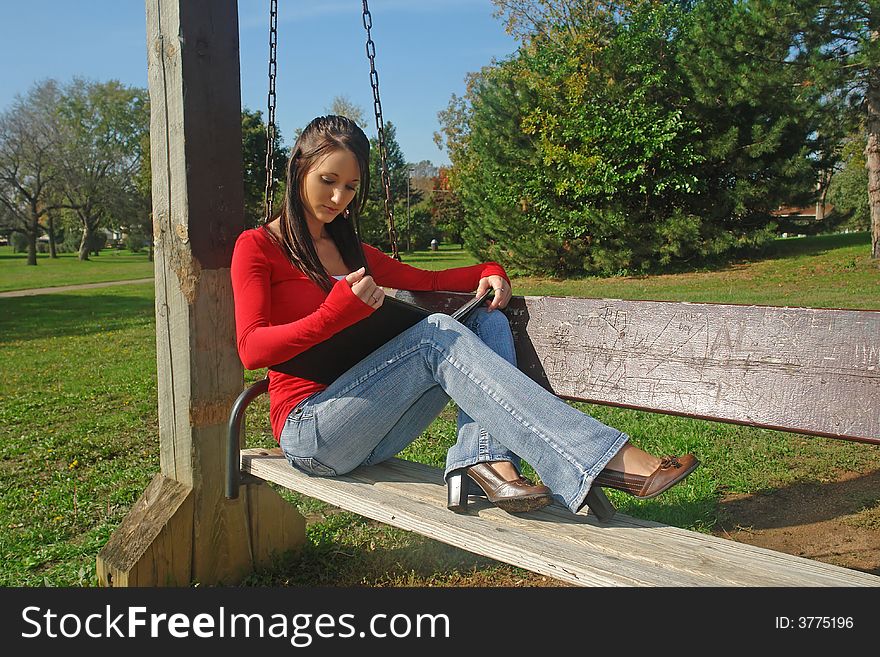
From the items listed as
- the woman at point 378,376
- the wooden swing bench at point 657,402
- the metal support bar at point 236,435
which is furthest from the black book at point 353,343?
the wooden swing bench at point 657,402

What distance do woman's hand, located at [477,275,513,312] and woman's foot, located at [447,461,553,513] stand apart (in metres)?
0.62

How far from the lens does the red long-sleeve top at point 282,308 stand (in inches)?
87.2

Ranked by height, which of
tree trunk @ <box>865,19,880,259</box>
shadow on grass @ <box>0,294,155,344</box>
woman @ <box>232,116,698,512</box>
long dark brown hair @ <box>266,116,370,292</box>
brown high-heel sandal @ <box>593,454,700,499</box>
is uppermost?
tree trunk @ <box>865,19,880,259</box>

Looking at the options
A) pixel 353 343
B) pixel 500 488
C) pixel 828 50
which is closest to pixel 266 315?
pixel 353 343

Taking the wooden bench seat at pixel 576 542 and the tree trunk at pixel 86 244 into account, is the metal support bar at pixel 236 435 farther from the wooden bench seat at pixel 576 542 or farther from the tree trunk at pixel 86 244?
the tree trunk at pixel 86 244

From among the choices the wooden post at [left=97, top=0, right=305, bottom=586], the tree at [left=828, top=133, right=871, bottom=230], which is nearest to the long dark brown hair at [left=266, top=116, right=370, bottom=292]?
the wooden post at [left=97, top=0, right=305, bottom=586]

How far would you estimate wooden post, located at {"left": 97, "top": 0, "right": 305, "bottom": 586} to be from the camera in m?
2.63

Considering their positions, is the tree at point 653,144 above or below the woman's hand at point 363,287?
above

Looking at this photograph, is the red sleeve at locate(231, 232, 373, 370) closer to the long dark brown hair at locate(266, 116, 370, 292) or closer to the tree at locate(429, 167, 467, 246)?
the long dark brown hair at locate(266, 116, 370, 292)

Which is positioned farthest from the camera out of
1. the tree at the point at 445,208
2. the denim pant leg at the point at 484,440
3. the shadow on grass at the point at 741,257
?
the tree at the point at 445,208

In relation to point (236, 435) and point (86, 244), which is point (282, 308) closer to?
point (236, 435)

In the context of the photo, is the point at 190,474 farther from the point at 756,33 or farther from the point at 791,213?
the point at 791,213

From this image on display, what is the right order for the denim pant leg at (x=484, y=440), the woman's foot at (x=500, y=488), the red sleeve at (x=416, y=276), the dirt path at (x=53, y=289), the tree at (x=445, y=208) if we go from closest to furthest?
the woman's foot at (x=500, y=488), the denim pant leg at (x=484, y=440), the red sleeve at (x=416, y=276), the dirt path at (x=53, y=289), the tree at (x=445, y=208)

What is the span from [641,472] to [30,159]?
164ft
